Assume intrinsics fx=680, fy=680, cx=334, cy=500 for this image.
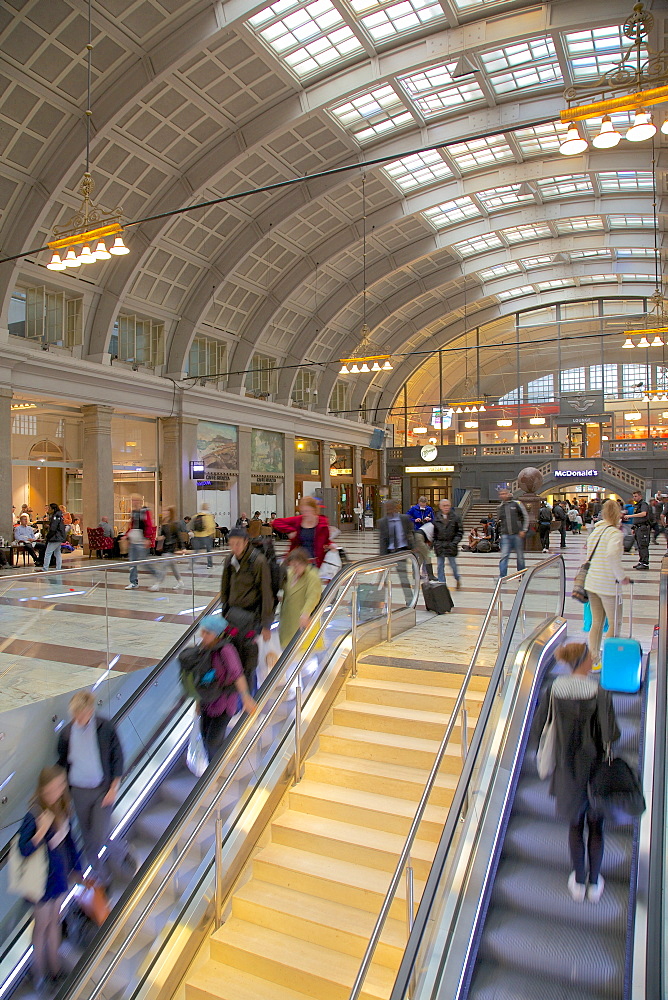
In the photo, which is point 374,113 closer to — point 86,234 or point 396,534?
point 86,234

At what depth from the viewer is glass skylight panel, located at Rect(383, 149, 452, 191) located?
77.5 feet

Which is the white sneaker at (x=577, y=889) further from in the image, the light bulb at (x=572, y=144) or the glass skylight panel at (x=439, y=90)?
the glass skylight panel at (x=439, y=90)

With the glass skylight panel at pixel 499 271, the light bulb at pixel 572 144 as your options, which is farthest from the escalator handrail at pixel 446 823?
the glass skylight panel at pixel 499 271

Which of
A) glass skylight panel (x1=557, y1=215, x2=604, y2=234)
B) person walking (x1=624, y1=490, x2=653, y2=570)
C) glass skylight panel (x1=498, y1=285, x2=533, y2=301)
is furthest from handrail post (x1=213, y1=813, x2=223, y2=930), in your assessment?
glass skylight panel (x1=498, y1=285, x2=533, y2=301)

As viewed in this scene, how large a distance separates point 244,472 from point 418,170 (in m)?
13.0

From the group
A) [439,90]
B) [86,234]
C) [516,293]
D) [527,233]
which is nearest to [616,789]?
[86,234]

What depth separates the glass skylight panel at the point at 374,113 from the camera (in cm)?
1991

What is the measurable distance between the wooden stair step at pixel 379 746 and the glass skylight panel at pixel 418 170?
71.2ft

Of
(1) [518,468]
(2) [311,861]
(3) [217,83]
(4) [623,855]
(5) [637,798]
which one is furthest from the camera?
(1) [518,468]

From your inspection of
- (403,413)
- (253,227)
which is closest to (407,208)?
(253,227)

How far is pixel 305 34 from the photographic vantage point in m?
16.9

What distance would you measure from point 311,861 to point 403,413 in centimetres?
3762

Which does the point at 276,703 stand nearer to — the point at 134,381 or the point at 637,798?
the point at 637,798

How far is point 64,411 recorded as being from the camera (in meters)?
22.4
